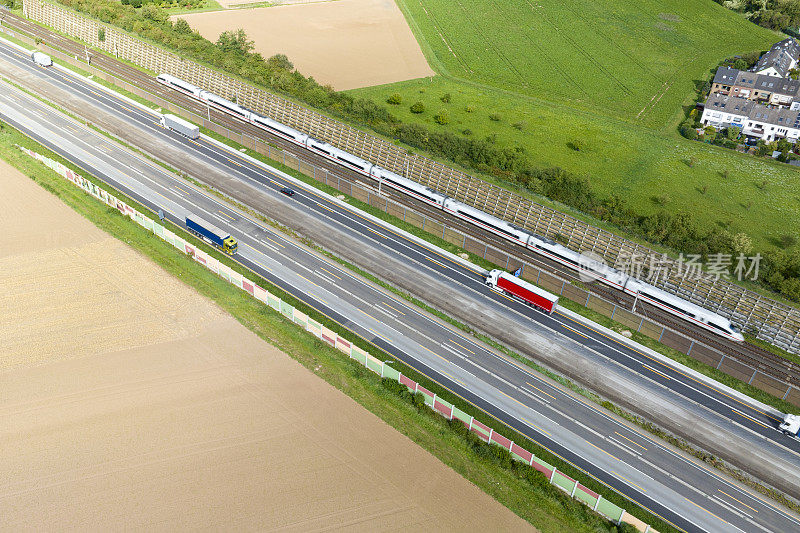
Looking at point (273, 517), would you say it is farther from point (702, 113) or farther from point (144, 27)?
point (144, 27)

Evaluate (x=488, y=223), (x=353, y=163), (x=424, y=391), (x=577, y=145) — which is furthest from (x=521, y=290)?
(x=577, y=145)

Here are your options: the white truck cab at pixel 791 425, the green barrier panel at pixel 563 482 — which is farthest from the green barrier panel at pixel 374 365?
the white truck cab at pixel 791 425

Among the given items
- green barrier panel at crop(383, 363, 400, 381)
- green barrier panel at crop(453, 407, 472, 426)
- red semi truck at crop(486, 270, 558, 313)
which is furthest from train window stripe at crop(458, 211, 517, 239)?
green barrier panel at crop(453, 407, 472, 426)

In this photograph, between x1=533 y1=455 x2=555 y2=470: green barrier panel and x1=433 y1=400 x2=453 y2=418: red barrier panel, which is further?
x1=433 y1=400 x2=453 y2=418: red barrier panel

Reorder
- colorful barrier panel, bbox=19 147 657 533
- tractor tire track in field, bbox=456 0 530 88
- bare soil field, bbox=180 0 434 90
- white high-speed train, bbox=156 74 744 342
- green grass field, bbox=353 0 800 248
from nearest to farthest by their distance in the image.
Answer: colorful barrier panel, bbox=19 147 657 533 < white high-speed train, bbox=156 74 744 342 < green grass field, bbox=353 0 800 248 < bare soil field, bbox=180 0 434 90 < tractor tire track in field, bbox=456 0 530 88

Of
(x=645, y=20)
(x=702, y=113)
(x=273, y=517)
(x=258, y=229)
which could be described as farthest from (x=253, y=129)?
(x=645, y=20)

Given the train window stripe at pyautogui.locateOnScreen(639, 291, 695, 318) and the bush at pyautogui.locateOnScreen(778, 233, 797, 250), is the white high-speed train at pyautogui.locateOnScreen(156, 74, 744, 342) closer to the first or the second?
the train window stripe at pyautogui.locateOnScreen(639, 291, 695, 318)
